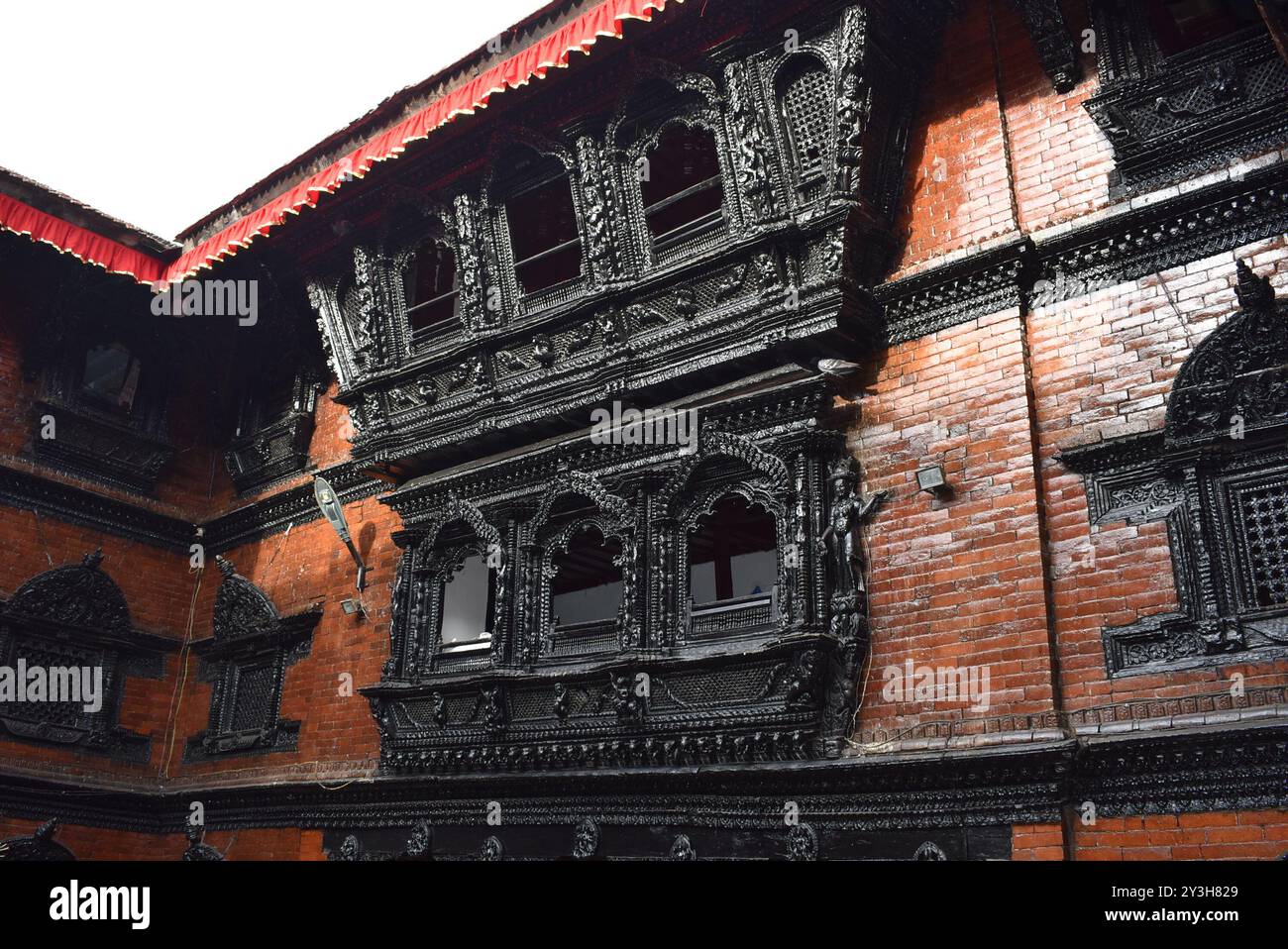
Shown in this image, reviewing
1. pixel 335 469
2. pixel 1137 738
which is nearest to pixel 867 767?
pixel 1137 738

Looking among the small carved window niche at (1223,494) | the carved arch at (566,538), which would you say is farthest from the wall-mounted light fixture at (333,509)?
the small carved window niche at (1223,494)

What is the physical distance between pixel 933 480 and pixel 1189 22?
3.29 metres

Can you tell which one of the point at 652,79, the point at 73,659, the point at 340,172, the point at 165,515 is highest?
the point at 340,172

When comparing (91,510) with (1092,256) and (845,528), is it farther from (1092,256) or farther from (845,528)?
(1092,256)

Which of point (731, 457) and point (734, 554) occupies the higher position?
point (734, 554)

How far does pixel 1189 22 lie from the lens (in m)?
6.86

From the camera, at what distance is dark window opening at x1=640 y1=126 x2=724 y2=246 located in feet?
28.1

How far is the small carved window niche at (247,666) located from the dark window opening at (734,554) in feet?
12.1

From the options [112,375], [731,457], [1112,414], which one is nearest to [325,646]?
[112,375]

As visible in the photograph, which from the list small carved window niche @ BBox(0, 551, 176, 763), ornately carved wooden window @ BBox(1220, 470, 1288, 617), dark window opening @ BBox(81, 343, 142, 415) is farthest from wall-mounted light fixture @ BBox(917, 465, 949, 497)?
dark window opening @ BBox(81, 343, 142, 415)

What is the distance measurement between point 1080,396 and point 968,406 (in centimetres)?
64

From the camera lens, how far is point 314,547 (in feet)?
35.4

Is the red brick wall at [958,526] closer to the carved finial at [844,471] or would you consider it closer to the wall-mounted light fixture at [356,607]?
the carved finial at [844,471]

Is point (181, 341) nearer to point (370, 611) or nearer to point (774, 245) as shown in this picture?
point (370, 611)
